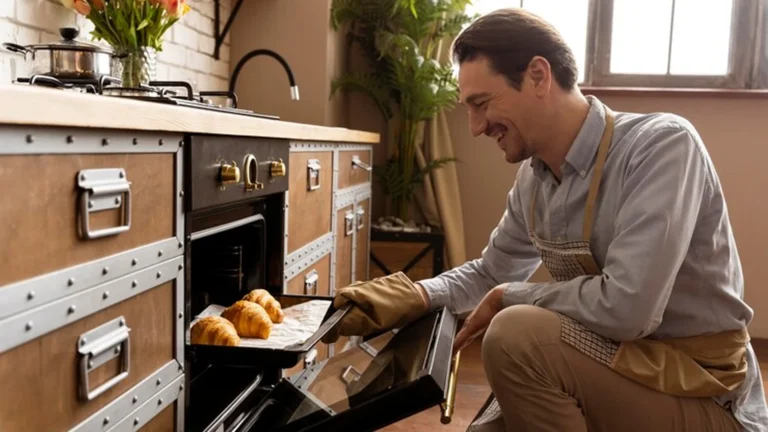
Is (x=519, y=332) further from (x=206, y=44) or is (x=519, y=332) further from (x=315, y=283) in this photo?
(x=206, y=44)

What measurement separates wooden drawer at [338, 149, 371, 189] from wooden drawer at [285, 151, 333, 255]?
0.57 feet

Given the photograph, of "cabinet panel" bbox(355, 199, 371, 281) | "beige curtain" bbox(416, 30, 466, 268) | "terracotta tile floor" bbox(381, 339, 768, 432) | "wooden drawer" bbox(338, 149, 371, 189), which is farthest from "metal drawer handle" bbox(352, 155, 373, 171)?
"terracotta tile floor" bbox(381, 339, 768, 432)

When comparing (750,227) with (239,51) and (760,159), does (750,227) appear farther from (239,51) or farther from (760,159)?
(239,51)

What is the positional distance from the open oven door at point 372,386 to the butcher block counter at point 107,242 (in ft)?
0.33

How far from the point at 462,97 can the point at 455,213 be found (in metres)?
2.03

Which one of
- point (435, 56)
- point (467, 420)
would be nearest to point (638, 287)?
point (467, 420)

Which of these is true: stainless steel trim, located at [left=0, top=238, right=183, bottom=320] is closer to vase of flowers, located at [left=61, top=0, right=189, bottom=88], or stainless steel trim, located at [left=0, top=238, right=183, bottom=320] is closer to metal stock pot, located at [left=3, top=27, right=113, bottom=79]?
metal stock pot, located at [left=3, top=27, right=113, bottom=79]

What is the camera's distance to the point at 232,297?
161 cm

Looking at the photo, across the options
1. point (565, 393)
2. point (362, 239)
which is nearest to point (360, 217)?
point (362, 239)

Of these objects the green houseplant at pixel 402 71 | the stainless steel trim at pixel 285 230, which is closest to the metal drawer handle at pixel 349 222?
the green houseplant at pixel 402 71

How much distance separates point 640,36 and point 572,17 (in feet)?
1.08

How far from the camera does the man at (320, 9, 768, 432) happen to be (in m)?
1.29

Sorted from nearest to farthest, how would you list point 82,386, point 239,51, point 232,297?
1. point 82,386
2. point 232,297
3. point 239,51

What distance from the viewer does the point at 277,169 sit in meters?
1.61
